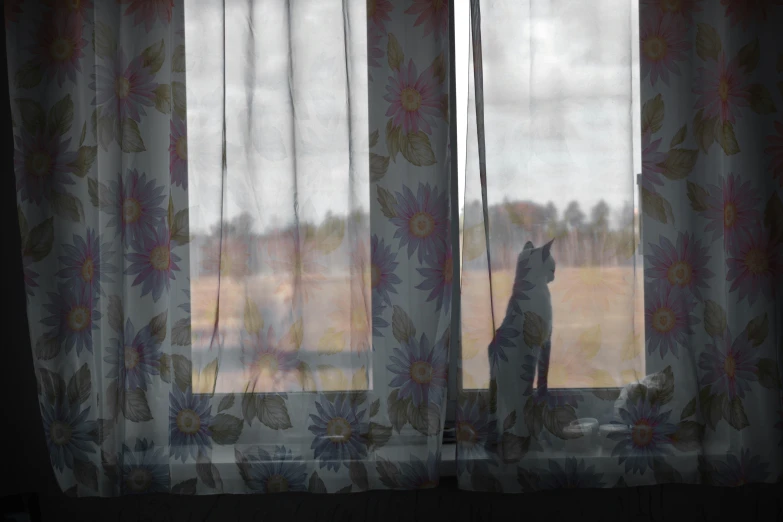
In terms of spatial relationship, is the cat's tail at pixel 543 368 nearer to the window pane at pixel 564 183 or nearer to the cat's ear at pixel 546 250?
the window pane at pixel 564 183

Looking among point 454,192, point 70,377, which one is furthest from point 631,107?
point 70,377

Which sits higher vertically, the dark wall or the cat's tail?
the cat's tail

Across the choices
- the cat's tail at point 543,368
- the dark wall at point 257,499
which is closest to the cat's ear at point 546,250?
the cat's tail at point 543,368

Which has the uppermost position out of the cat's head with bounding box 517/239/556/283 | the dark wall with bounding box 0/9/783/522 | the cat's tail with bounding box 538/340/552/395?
the cat's head with bounding box 517/239/556/283

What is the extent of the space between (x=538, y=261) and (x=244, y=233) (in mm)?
675

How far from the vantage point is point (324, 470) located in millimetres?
1442

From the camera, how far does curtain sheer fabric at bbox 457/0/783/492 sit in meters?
1.44

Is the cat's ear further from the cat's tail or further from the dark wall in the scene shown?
the dark wall

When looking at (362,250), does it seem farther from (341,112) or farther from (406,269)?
(341,112)

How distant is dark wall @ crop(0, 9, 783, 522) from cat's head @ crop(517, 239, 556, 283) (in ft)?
1.71

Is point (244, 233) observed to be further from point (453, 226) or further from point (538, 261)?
point (538, 261)

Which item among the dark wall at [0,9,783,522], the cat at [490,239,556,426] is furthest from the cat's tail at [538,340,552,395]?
the dark wall at [0,9,783,522]

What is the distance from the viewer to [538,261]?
145cm

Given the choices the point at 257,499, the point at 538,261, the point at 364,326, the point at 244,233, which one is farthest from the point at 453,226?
the point at 257,499
